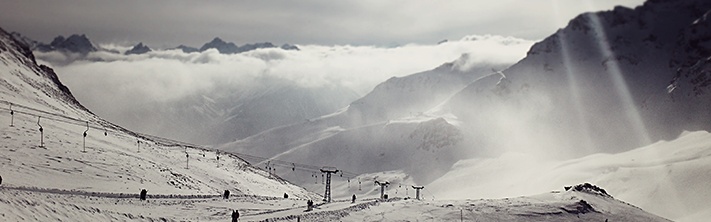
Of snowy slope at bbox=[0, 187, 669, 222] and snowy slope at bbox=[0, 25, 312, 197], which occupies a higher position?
snowy slope at bbox=[0, 25, 312, 197]

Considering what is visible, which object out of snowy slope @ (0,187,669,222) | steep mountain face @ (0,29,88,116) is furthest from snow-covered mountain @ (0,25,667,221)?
steep mountain face @ (0,29,88,116)

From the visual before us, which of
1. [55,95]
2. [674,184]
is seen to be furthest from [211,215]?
[674,184]

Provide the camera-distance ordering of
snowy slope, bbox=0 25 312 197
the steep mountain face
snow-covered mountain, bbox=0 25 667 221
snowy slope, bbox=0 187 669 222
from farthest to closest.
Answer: the steep mountain face, snowy slope, bbox=0 25 312 197, snow-covered mountain, bbox=0 25 667 221, snowy slope, bbox=0 187 669 222

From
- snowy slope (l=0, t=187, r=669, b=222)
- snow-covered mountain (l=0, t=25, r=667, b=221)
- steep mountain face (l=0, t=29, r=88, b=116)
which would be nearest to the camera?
snowy slope (l=0, t=187, r=669, b=222)

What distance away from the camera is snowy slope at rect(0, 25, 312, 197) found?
7525cm

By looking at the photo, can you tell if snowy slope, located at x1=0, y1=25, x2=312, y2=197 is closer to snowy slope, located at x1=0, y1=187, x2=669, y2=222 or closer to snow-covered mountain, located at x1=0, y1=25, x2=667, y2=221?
snow-covered mountain, located at x1=0, y1=25, x2=667, y2=221

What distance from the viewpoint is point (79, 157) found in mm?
87750

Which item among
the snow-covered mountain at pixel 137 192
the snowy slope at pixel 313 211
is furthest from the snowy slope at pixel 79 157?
the snowy slope at pixel 313 211

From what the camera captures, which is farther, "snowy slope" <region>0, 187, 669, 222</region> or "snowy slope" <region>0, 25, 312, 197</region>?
"snowy slope" <region>0, 25, 312, 197</region>

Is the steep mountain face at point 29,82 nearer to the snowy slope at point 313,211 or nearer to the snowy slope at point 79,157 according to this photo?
the snowy slope at point 79,157

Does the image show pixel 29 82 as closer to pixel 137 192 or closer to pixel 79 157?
pixel 79 157

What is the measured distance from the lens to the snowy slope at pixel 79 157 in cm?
7525

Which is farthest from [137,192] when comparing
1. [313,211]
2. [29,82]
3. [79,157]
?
[29,82]

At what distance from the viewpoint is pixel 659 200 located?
179750 mm
